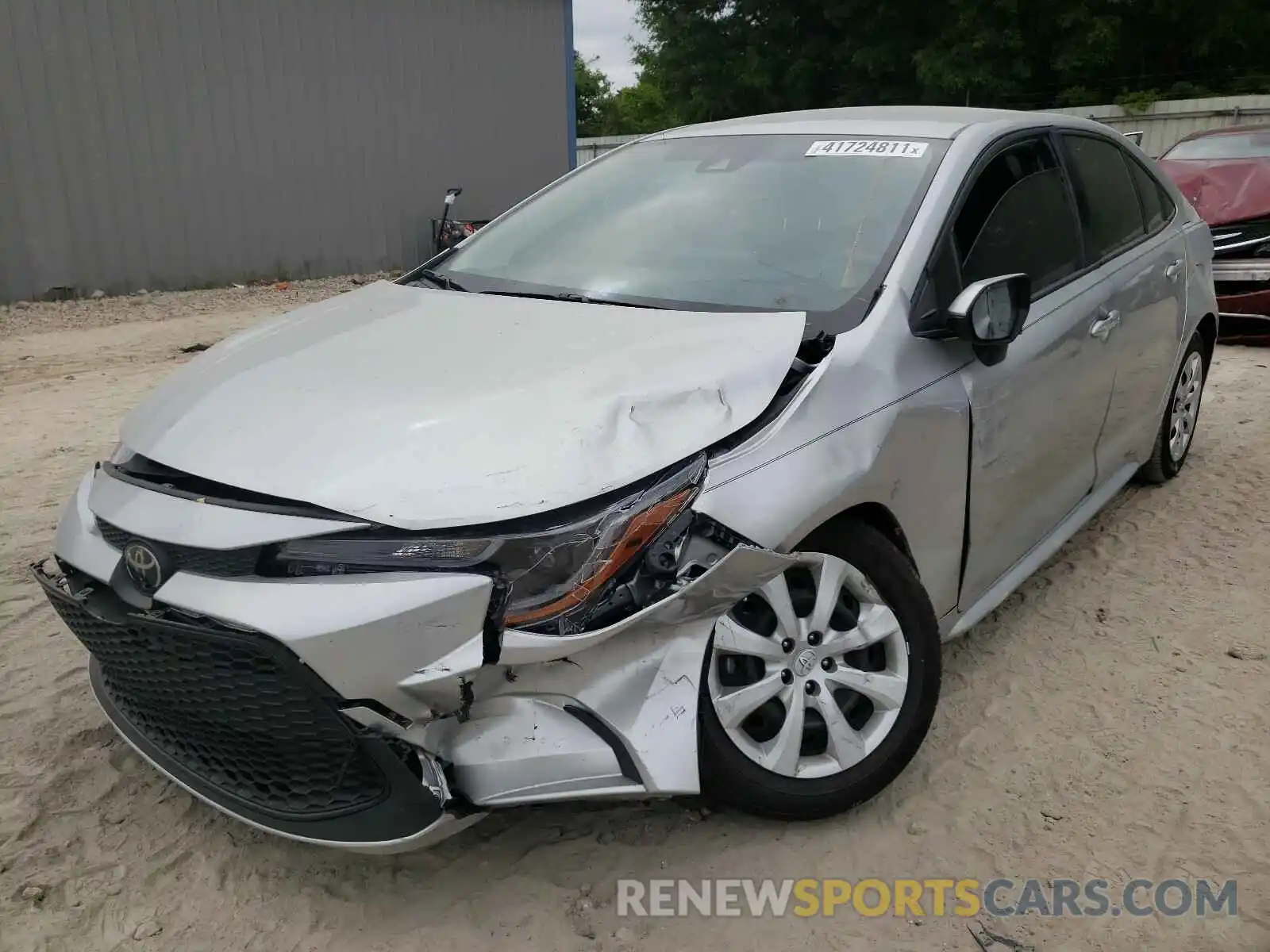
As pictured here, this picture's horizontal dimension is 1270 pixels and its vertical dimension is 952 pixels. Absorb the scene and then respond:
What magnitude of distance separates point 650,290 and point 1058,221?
4.77 feet

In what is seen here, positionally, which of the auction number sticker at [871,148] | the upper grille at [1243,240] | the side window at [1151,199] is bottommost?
the upper grille at [1243,240]

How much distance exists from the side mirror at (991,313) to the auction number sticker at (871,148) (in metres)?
0.54

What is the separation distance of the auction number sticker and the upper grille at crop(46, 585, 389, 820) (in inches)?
86.9

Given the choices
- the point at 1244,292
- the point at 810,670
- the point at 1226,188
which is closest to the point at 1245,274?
the point at 1244,292

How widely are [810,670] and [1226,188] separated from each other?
23.6ft

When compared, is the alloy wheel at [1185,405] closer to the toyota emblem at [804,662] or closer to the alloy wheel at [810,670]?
the alloy wheel at [810,670]

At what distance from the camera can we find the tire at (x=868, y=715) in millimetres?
2252

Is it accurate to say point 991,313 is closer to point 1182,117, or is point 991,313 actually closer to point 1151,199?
point 1151,199

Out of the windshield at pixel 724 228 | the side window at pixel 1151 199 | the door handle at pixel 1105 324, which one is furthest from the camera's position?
the side window at pixel 1151 199

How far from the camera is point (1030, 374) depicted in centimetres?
299

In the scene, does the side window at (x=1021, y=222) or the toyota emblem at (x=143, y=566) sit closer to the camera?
the toyota emblem at (x=143, y=566)

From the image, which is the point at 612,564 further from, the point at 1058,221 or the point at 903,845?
the point at 1058,221

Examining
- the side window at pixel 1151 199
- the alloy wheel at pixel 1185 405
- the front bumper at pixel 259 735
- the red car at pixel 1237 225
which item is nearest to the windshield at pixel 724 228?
the front bumper at pixel 259 735

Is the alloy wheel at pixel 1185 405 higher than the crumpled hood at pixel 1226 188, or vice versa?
the crumpled hood at pixel 1226 188
